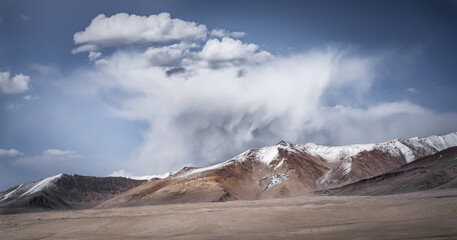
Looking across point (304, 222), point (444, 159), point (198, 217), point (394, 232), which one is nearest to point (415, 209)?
point (304, 222)

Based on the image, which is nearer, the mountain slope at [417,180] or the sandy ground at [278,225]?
the sandy ground at [278,225]

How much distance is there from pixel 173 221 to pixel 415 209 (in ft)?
95.0

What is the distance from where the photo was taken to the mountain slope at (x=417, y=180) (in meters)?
134

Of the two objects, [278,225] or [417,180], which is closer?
[278,225]

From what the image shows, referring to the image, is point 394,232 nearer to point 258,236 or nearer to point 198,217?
point 258,236

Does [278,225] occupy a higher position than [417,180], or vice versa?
[417,180]

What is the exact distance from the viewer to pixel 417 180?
140250 mm

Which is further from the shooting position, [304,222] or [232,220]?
[232,220]

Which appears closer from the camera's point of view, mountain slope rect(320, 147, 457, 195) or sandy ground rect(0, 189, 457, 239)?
sandy ground rect(0, 189, 457, 239)

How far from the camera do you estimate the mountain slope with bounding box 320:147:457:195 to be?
13425 cm

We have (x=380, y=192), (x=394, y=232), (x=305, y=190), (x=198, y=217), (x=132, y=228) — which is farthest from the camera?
(x=305, y=190)

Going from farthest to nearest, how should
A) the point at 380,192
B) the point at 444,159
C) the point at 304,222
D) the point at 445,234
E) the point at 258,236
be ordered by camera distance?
the point at 444,159
the point at 380,192
the point at 304,222
the point at 258,236
the point at 445,234

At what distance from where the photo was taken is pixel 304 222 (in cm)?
5594

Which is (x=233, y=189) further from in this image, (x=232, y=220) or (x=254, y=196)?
(x=232, y=220)
